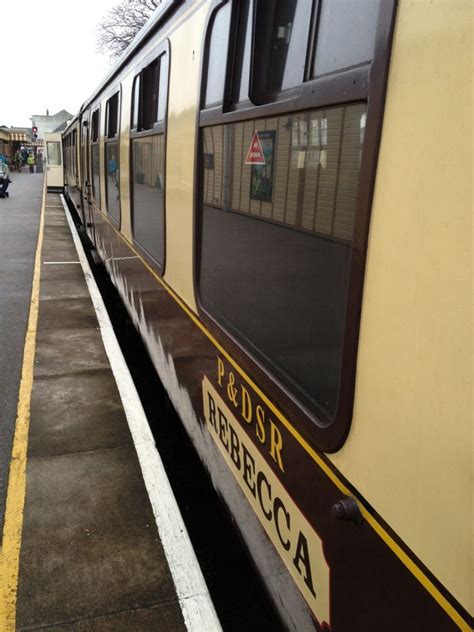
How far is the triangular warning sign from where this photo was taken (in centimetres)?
181

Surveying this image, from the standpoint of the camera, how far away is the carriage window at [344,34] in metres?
1.24

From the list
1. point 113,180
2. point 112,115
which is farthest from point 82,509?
point 112,115

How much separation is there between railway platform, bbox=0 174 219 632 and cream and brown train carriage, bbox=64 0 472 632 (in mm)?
529

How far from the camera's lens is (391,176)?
1.15 meters

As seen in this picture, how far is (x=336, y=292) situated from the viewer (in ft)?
4.73

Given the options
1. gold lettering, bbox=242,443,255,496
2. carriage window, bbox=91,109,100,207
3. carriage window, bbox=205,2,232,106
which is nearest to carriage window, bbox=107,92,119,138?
carriage window, bbox=91,109,100,207

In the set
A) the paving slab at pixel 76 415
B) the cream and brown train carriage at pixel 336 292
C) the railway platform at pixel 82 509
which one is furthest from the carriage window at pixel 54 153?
the cream and brown train carriage at pixel 336 292

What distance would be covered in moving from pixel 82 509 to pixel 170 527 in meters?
0.51

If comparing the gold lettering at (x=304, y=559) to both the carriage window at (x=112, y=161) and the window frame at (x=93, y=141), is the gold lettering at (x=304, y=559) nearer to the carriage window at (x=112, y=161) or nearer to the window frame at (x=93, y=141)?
the carriage window at (x=112, y=161)

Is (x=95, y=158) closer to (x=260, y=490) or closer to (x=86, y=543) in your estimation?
(x=86, y=543)

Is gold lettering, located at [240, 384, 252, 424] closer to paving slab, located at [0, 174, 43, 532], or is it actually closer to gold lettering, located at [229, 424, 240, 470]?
gold lettering, located at [229, 424, 240, 470]

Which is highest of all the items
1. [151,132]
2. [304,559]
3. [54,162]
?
[151,132]

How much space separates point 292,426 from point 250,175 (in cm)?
86

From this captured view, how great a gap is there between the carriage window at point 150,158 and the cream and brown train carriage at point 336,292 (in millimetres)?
645
